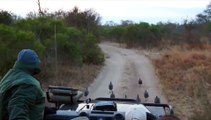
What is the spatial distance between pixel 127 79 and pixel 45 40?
153 inches

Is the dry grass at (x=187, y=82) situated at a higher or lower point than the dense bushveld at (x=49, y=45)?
lower

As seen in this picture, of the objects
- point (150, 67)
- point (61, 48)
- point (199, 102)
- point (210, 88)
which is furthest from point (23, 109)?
point (150, 67)

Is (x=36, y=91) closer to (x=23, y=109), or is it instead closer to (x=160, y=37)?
(x=23, y=109)

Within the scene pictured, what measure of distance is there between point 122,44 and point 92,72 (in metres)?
30.3

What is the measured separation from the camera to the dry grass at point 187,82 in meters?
14.8

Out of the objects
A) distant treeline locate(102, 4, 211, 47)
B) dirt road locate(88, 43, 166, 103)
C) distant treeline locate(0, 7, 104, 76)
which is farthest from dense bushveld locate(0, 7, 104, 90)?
distant treeline locate(102, 4, 211, 47)

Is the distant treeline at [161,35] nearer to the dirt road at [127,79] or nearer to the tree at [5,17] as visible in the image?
the dirt road at [127,79]

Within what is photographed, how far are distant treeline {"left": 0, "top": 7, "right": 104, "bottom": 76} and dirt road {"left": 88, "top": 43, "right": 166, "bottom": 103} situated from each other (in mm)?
1514

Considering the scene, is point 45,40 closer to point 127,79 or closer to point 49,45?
point 49,45

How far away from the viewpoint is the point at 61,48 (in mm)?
23938

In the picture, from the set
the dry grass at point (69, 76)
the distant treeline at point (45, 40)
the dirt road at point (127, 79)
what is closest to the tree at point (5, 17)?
the distant treeline at point (45, 40)

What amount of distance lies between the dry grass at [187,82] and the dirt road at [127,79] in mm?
456

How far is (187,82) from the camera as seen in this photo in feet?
67.9

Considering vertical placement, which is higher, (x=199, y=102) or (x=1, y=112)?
(x=1, y=112)
